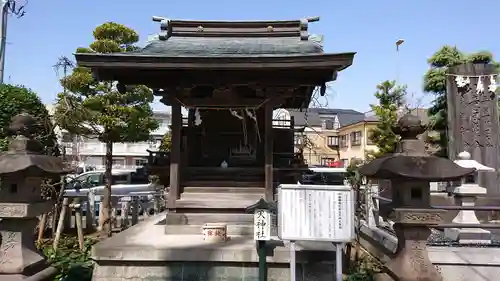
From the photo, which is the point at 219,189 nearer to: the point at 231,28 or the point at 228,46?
the point at 228,46

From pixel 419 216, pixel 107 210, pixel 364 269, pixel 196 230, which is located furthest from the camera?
pixel 107 210

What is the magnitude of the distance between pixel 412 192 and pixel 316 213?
116 cm

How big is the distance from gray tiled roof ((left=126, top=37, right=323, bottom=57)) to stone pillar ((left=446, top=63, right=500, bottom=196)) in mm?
6671

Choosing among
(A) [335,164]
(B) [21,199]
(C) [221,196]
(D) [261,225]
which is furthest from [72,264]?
(A) [335,164]

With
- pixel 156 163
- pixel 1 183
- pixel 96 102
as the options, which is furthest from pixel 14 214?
pixel 96 102

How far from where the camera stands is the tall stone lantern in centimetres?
414

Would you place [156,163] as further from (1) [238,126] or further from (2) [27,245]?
(2) [27,245]

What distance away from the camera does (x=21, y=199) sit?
15.2 ft

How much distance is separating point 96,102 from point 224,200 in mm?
8341

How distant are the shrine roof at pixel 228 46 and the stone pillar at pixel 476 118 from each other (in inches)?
251

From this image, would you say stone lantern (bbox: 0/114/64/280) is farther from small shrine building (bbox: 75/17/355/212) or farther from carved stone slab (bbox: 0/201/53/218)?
small shrine building (bbox: 75/17/355/212)

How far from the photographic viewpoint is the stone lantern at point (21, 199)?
177 inches

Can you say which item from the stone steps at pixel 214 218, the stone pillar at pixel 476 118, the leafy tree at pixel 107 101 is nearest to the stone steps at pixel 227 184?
the stone steps at pixel 214 218

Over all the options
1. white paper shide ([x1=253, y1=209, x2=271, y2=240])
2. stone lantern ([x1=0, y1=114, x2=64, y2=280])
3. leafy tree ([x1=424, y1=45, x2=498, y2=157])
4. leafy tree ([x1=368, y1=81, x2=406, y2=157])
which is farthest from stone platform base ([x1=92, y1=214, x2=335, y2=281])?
leafy tree ([x1=368, y1=81, x2=406, y2=157])
